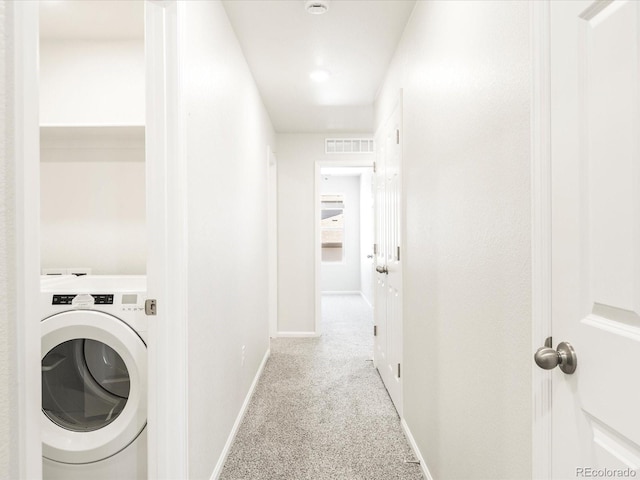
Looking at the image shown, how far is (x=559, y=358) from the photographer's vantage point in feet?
2.76

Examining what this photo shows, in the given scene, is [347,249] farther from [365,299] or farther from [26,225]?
[26,225]

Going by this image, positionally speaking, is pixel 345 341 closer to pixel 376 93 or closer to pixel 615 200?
pixel 376 93

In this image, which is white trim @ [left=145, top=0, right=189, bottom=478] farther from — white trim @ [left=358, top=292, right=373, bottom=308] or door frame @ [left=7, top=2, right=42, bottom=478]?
white trim @ [left=358, top=292, right=373, bottom=308]

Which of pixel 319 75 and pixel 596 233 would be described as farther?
pixel 319 75

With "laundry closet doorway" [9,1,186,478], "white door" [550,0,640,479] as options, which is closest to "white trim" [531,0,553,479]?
"white door" [550,0,640,479]

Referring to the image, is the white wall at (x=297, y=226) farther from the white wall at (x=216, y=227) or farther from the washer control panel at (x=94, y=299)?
the washer control panel at (x=94, y=299)

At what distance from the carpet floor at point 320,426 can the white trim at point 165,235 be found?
2.34 feet

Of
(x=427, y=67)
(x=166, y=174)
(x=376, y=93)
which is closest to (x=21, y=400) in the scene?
(x=166, y=174)

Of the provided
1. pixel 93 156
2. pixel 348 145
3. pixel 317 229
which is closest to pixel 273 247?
pixel 317 229

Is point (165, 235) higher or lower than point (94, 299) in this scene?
higher

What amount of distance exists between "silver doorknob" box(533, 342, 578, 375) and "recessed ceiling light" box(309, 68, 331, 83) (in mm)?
2713

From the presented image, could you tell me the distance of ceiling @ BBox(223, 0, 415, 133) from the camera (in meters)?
2.21

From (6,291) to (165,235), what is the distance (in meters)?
0.81

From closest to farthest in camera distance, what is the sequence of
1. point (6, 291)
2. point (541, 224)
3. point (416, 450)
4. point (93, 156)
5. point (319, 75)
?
point (6, 291) < point (541, 224) < point (416, 450) < point (93, 156) < point (319, 75)
